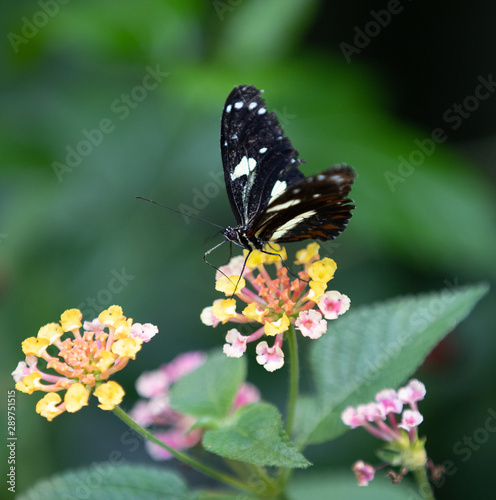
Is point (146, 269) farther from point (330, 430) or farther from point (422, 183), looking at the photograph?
point (330, 430)

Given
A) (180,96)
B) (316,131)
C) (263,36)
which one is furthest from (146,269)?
(263,36)

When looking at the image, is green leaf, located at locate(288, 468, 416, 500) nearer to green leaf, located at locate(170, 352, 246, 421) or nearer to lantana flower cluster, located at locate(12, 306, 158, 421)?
green leaf, located at locate(170, 352, 246, 421)

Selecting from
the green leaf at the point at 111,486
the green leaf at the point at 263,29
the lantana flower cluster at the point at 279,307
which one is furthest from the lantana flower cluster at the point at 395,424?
the green leaf at the point at 263,29

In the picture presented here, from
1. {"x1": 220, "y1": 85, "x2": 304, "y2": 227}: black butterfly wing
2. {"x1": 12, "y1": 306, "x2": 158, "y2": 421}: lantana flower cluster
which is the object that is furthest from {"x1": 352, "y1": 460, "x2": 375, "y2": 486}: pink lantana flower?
{"x1": 220, "y1": 85, "x2": 304, "y2": 227}: black butterfly wing

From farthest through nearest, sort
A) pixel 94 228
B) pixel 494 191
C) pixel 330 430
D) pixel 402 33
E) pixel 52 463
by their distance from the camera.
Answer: pixel 402 33
pixel 494 191
pixel 94 228
pixel 52 463
pixel 330 430

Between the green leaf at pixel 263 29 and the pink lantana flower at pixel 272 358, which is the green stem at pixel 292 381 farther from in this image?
the green leaf at pixel 263 29
